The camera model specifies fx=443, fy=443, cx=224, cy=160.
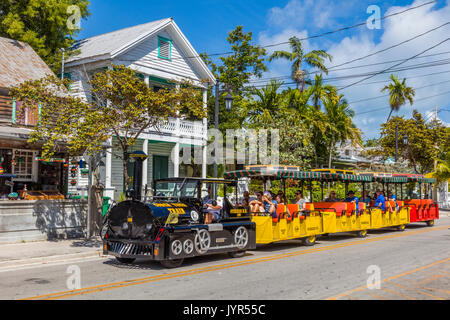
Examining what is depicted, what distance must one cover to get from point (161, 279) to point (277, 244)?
22.0 ft

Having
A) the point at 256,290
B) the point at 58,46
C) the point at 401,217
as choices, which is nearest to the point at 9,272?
the point at 256,290

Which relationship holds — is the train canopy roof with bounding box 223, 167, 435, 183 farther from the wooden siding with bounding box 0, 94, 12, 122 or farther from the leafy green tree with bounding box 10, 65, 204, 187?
the wooden siding with bounding box 0, 94, 12, 122

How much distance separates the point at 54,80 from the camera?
13.3 meters

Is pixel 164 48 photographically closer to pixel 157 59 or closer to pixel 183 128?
pixel 157 59

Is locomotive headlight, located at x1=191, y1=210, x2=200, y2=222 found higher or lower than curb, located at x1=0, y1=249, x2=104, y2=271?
higher

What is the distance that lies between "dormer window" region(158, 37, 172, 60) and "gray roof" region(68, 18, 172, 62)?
94 cm

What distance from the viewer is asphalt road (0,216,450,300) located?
7309 millimetres

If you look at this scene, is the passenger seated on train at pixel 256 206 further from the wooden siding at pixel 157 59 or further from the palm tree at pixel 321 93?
the palm tree at pixel 321 93

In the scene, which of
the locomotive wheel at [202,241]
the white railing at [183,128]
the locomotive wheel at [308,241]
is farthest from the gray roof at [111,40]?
the locomotive wheel at [202,241]

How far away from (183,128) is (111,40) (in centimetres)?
643

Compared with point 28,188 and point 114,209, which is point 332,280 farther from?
point 28,188

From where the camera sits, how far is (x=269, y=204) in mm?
13219

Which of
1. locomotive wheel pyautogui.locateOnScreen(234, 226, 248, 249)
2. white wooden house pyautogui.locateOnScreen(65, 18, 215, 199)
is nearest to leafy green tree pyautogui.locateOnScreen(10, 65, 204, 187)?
locomotive wheel pyautogui.locateOnScreen(234, 226, 248, 249)

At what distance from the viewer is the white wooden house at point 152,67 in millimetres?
22391
